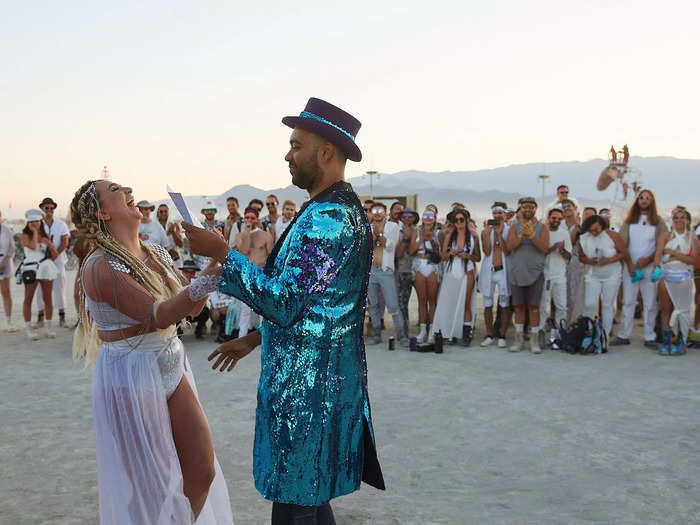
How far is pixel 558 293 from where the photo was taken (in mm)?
8531

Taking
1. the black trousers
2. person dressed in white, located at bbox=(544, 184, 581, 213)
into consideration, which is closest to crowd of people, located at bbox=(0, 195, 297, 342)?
person dressed in white, located at bbox=(544, 184, 581, 213)

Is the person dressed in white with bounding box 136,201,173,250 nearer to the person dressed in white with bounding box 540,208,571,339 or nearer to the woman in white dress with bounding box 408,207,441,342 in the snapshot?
the woman in white dress with bounding box 408,207,441,342

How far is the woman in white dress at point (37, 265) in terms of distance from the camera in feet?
30.0

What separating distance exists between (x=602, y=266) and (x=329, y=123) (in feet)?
24.4

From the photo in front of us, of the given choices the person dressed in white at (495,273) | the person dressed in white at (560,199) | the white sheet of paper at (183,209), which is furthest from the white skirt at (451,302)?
the white sheet of paper at (183,209)

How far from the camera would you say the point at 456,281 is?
28.9ft

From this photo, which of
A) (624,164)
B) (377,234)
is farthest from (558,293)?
(624,164)

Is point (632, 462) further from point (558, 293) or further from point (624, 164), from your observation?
point (624, 164)

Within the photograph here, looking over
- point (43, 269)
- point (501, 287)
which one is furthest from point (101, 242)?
point (43, 269)

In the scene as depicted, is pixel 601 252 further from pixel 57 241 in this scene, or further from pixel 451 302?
pixel 57 241

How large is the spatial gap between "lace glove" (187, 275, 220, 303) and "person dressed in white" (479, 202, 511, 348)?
6.72 metres

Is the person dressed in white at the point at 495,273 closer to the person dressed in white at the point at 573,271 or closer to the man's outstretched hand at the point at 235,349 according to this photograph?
the person dressed in white at the point at 573,271

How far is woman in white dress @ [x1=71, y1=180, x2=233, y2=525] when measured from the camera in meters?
2.67

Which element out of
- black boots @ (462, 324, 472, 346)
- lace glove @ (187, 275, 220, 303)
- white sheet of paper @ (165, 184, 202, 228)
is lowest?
black boots @ (462, 324, 472, 346)
